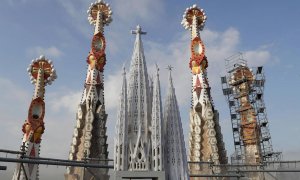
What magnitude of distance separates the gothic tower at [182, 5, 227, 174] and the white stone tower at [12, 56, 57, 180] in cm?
1270

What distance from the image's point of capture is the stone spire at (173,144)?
1520 cm

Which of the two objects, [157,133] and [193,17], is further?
[193,17]

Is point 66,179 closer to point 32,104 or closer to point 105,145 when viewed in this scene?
point 105,145

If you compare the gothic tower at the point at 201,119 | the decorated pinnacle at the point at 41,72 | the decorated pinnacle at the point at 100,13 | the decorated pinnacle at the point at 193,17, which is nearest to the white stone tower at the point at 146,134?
the gothic tower at the point at 201,119

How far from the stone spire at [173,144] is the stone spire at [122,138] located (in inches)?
78.0

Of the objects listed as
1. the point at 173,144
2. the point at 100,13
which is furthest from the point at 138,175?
the point at 100,13

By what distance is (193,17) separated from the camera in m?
33.2

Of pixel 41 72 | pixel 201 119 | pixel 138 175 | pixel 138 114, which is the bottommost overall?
pixel 138 175

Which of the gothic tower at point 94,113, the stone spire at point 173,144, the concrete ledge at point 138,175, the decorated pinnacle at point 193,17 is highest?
the decorated pinnacle at point 193,17

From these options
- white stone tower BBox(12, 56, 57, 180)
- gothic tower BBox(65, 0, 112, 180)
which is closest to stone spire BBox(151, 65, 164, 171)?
gothic tower BBox(65, 0, 112, 180)

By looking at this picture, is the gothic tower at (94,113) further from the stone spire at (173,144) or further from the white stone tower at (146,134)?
the stone spire at (173,144)

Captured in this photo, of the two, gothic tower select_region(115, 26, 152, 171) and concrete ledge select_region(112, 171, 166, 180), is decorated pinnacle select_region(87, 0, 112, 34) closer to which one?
gothic tower select_region(115, 26, 152, 171)

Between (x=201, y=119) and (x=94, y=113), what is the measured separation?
963 cm

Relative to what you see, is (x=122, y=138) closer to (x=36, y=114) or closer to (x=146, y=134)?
(x=146, y=134)
